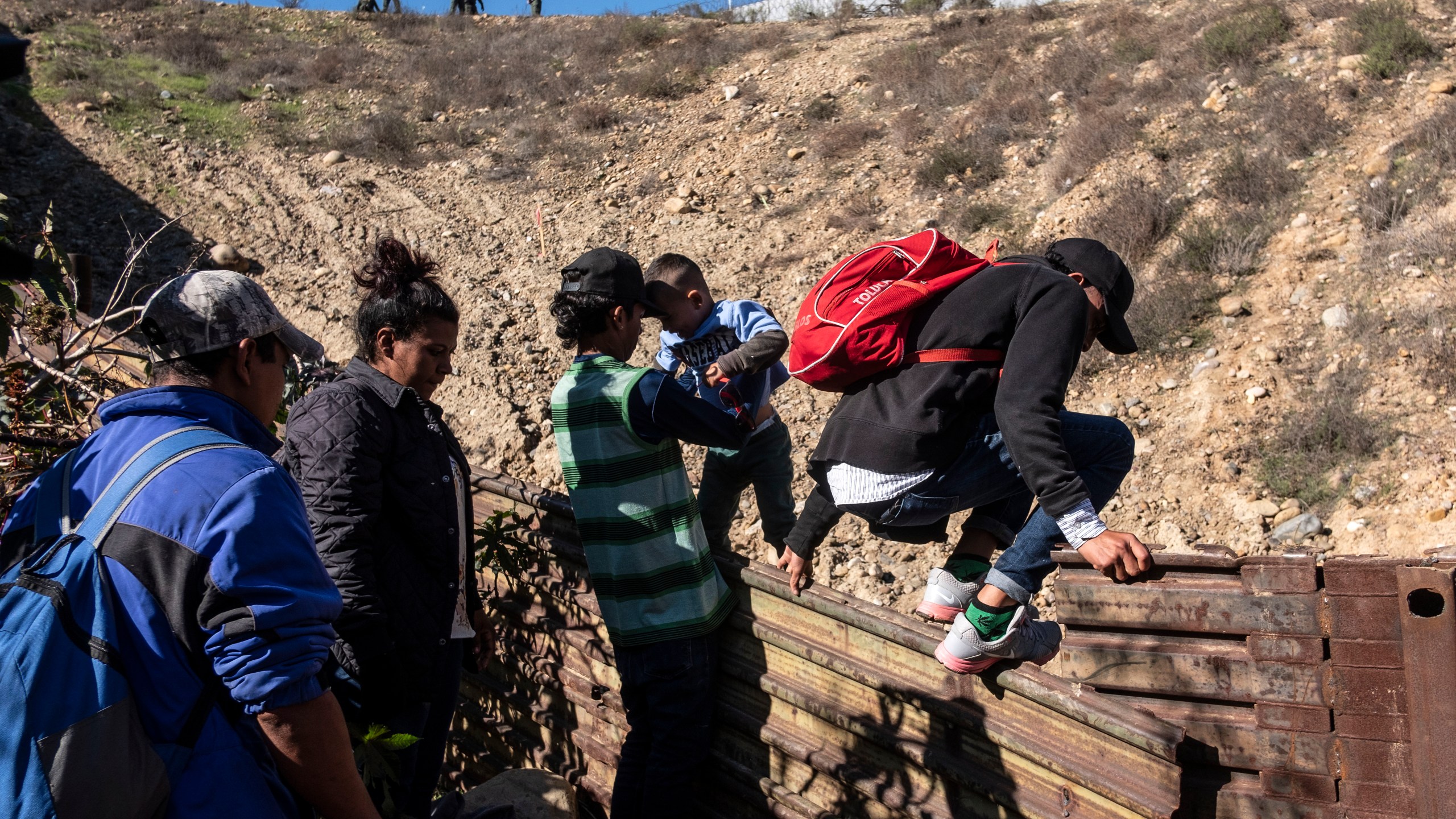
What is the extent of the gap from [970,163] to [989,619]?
8697 millimetres

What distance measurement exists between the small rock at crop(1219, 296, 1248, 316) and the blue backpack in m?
6.92

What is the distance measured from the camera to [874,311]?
243cm

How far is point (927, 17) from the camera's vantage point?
1592 cm

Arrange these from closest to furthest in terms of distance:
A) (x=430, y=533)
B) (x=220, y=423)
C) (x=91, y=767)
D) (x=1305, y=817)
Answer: (x=91, y=767)
(x=220, y=423)
(x=1305, y=817)
(x=430, y=533)

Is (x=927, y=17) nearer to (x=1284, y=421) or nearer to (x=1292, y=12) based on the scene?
(x=1292, y=12)

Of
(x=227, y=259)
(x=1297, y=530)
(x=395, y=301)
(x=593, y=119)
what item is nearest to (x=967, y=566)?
(x=395, y=301)

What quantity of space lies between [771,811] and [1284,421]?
14.8ft

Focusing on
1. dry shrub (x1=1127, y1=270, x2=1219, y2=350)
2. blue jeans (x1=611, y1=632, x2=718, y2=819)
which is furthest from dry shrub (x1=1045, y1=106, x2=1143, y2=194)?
blue jeans (x1=611, y1=632, x2=718, y2=819)

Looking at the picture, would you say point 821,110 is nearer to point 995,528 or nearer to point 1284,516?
point 1284,516

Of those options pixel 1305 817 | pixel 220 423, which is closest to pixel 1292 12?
pixel 1305 817

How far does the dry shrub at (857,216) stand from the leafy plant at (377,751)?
7.87 m

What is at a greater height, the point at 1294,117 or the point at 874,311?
the point at 1294,117

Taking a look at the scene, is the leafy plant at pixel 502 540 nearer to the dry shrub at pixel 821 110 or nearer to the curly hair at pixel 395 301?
the curly hair at pixel 395 301

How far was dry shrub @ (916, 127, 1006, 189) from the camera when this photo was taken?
32.7 ft
